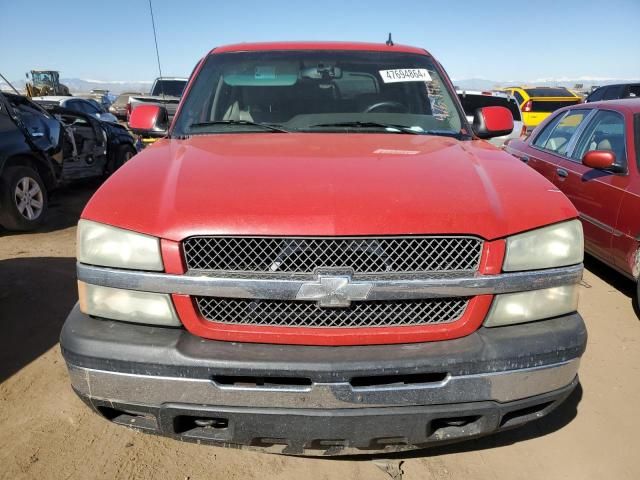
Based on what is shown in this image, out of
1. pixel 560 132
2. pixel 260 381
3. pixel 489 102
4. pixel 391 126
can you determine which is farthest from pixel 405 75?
pixel 489 102

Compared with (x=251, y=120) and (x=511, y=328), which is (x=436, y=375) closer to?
(x=511, y=328)

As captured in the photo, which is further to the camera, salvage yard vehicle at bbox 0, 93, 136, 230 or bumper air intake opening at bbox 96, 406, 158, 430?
salvage yard vehicle at bbox 0, 93, 136, 230

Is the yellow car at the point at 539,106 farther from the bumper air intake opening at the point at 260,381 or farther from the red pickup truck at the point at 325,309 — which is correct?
the bumper air intake opening at the point at 260,381

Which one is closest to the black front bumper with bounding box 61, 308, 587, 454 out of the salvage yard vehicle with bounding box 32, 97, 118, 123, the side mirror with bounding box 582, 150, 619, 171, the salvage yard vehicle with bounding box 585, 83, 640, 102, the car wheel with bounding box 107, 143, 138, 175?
the side mirror with bounding box 582, 150, 619, 171

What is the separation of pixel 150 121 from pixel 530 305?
8.45ft

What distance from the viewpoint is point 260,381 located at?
1.77 metres

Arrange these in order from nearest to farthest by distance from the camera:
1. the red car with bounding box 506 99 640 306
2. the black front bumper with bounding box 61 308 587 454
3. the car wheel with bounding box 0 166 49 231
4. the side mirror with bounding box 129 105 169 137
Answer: the black front bumper with bounding box 61 308 587 454
the side mirror with bounding box 129 105 169 137
the red car with bounding box 506 99 640 306
the car wheel with bounding box 0 166 49 231

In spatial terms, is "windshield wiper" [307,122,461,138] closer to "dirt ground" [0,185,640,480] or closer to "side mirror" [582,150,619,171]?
"dirt ground" [0,185,640,480]

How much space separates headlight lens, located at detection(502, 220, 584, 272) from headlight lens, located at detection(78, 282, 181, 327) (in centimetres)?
126

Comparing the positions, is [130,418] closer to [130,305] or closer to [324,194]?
[130,305]

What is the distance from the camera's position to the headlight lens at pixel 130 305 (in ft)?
6.03

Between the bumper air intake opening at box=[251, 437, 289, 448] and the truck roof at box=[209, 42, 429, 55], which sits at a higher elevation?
the truck roof at box=[209, 42, 429, 55]

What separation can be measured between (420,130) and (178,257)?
1.72m

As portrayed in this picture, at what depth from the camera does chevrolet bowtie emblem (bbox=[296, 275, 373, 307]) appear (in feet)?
5.75
